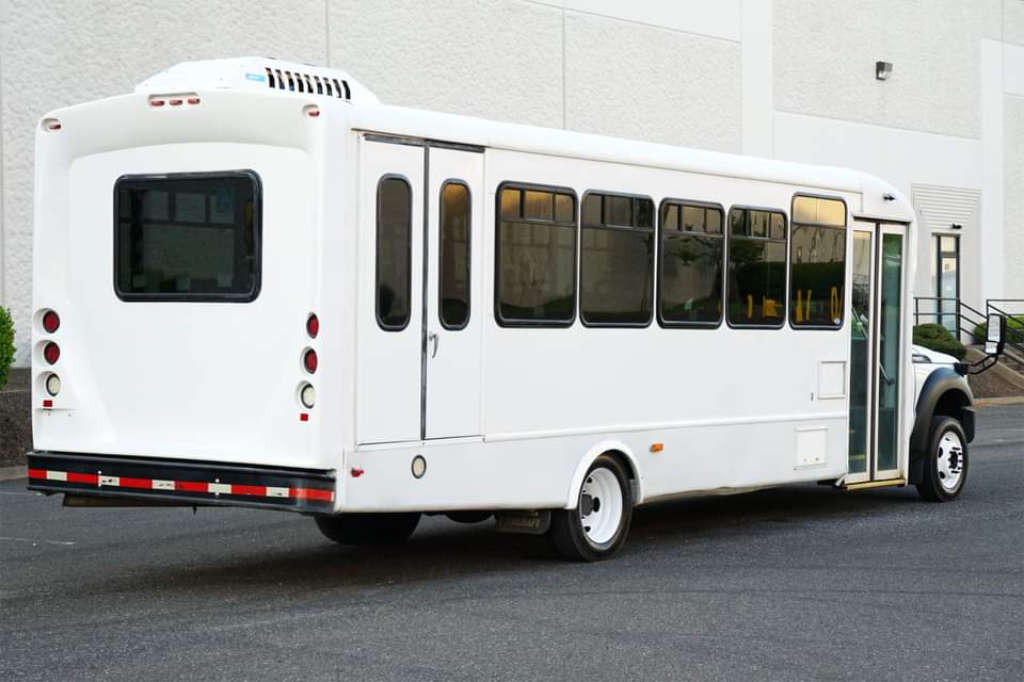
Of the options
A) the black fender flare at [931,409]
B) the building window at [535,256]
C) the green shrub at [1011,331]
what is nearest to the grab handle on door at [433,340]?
the building window at [535,256]

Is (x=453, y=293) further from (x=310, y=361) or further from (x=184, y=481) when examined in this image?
(x=184, y=481)

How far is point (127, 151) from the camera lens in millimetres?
9766

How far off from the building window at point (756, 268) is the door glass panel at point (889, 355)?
1609 mm

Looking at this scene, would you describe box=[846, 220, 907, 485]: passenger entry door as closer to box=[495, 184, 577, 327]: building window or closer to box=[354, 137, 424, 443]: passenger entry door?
box=[495, 184, 577, 327]: building window

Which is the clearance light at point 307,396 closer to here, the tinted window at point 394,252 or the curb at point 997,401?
the tinted window at point 394,252

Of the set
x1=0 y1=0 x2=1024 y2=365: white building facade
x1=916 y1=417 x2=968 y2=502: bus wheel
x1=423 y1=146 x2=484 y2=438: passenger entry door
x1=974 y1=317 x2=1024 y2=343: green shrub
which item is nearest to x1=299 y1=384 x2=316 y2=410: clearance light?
x1=423 y1=146 x2=484 y2=438: passenger entry door

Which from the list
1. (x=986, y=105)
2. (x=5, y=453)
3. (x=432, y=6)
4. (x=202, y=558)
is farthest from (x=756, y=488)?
(x=986, y=105)

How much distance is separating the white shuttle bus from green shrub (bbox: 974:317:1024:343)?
28.6 metres

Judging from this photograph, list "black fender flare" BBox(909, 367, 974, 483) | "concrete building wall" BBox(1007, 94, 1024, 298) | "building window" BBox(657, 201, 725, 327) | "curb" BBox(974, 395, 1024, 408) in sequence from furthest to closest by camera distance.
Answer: "concrete building wall" BBox(1007, 94, 1024, 298) < "curb" BBox(974, 395, 1024, 408) < "black fender flare" BBox(909, 367, 974, 483) < "building window" BBox(657, 201, 725, 327)

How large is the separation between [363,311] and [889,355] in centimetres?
627

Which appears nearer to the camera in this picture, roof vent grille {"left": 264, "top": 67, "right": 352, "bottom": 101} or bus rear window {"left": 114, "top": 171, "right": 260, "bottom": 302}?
bus rear window {"left": 114, "top": 171, "right": 260, "bottom": 302}

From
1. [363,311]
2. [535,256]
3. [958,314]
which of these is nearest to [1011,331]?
[958,314]

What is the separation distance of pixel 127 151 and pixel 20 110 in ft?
44.6

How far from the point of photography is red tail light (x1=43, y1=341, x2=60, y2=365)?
10008 mm
